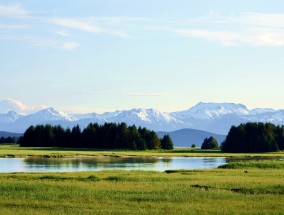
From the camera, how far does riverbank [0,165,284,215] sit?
37.2 m

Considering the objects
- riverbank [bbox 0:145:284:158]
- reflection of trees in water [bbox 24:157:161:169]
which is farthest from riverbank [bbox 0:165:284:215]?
riverbank [bbox 0:145:284:158]

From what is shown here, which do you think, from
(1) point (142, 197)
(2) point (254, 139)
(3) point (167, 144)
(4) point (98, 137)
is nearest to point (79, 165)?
(1) point (142, 197)

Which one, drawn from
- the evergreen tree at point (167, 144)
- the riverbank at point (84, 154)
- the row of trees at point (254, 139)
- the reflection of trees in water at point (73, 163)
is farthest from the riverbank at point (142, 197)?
the evergreen tree at point (167, 144)

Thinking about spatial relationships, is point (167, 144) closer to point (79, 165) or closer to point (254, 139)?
point (254, 139)

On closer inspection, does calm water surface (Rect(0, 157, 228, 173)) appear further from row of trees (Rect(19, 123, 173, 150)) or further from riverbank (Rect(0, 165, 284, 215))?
row of trees (Rect(19, 123, 173, 150))

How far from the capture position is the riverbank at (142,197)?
122 ft

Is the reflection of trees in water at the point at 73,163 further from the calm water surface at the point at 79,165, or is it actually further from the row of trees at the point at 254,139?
the row of trees at the point at 254,139

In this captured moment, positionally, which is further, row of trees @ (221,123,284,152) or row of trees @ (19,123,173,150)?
row of trees @ (19,123,173,150)

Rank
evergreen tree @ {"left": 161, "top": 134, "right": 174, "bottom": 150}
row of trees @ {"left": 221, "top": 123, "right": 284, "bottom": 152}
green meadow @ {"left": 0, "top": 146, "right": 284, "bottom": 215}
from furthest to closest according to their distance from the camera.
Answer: evergreen tree @ {"left": 161, "top": 134, "right": 174, "bottom": 150}, row of trees @ {"left": 221, "top": 123, "right": 284, "bottom": 152}, green meadow @ {"left": 0, "top": 146, "right": 284, "bottom": 215}

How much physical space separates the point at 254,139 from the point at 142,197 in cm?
13036

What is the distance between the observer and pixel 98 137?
178 m

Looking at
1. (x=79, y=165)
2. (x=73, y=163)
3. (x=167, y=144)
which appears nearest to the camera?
(x=79, y=165)

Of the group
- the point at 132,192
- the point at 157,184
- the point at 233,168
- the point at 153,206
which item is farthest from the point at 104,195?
the point at 233,168

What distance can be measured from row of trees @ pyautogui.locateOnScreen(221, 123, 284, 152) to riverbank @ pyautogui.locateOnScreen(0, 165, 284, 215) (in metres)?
114
